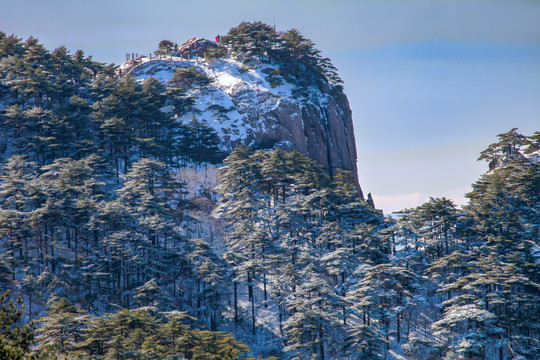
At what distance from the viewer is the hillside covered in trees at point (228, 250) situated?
45.4 metres

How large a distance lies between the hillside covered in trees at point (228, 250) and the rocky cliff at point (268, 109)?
1014 cm

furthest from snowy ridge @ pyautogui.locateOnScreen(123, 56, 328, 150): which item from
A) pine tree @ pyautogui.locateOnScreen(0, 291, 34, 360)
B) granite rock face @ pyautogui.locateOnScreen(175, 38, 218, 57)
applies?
pine tree @ pyautogui.locateOnScreen(0, 291, 34, 360)

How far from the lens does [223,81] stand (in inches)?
4193

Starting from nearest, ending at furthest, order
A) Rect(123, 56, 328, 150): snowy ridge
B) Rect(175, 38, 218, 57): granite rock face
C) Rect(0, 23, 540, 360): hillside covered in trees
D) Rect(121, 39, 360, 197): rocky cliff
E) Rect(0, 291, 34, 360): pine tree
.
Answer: Rect(0, 291, 34, 360): pine tree → Rect(0, 23, 540, 360): hillside covered in trees → Rect(121, 39, 360, 197): rocky cliff → Rect(123, 56, 328, 150): snowy ridge → Rect(175, 38, 218, 57): granite rock face

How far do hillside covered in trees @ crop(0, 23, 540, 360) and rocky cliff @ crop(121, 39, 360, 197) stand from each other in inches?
399

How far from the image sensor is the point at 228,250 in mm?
63469

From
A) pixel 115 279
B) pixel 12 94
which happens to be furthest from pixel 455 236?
pixel 12 94

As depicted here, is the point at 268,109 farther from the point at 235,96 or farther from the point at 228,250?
the point at 228,250

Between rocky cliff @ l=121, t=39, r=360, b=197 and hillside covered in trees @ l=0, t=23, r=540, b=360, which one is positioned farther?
rocky cliff @ l=121, t=39, r=360, b=197

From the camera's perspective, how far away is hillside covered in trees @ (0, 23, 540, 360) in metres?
45.4

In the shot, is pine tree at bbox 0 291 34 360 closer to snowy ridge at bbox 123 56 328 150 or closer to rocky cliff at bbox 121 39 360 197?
rocky cliff at bbox 121 39 360 197

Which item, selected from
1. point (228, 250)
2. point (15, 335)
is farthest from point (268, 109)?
point (15, 335)

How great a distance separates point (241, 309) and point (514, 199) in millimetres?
41873

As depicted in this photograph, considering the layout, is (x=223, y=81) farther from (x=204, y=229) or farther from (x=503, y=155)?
(x=503, y=155)
